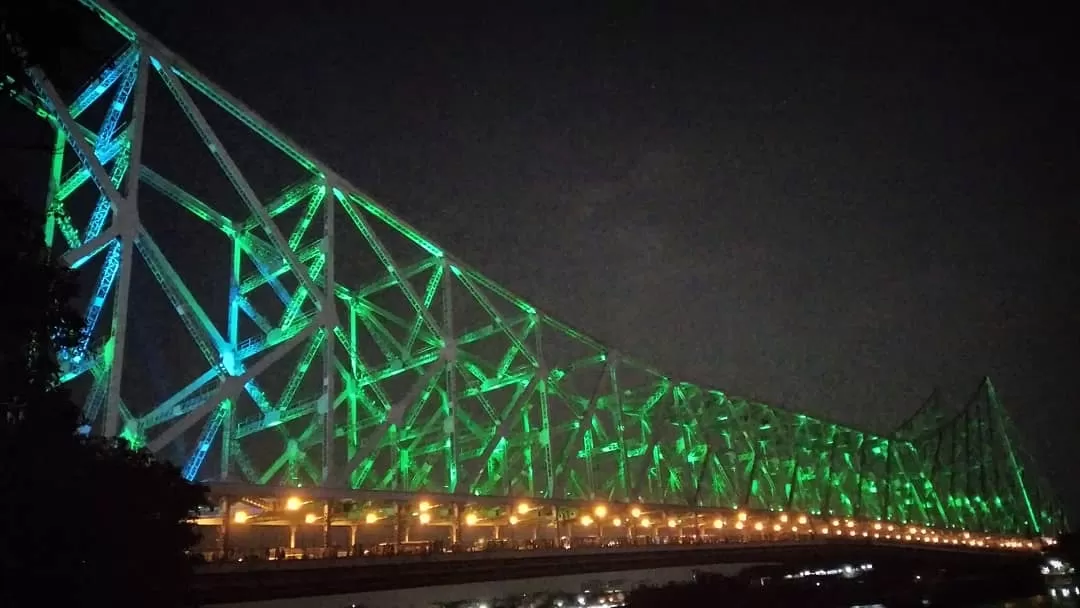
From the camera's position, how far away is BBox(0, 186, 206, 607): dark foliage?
10.7m

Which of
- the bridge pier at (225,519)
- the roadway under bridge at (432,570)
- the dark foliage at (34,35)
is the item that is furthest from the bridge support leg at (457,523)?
the dark foliage at (34,35)

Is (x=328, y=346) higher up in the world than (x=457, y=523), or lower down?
higher up

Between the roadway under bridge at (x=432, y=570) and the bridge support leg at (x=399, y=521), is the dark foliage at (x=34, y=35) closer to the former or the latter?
the roadway under bridge at (x=432, y=570)

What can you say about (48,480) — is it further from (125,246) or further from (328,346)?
(328,346)

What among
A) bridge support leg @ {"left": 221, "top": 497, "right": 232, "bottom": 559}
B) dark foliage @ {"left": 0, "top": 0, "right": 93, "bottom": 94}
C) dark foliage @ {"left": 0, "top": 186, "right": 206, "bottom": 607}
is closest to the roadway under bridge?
bridge support leg @ {"left": 221, "top": 497, "right": 232, "bottom": 559}

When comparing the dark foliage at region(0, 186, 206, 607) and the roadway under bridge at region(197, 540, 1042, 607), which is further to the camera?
the roadway under bridge at region(197, 540, 1042, 607)

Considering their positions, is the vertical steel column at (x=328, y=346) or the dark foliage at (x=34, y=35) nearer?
the dark foliage at (x=34, y=35)

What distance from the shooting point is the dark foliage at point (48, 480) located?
423 inches

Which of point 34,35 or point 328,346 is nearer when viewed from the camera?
point 34,35

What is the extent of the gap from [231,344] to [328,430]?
426 centimetres

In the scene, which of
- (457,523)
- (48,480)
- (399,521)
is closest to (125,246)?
(48,480)

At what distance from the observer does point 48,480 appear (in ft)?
37.1

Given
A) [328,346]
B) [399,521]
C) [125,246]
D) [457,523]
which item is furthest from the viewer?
[457,523]

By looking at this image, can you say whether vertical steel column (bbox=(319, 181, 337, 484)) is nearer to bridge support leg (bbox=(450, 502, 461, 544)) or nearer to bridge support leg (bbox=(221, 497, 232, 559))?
bridge support leg (bbox=(221, 497, 232, 559))
